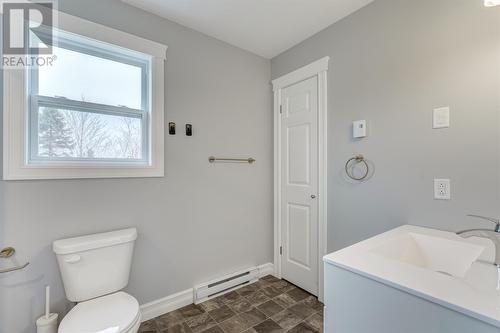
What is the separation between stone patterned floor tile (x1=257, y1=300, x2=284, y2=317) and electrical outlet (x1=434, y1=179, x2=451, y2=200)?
1486 mm

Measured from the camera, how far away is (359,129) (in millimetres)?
1774

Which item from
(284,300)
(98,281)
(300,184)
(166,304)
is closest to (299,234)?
(300,184)

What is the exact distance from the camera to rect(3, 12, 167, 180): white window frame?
1.34m

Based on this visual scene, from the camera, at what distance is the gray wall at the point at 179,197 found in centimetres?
141

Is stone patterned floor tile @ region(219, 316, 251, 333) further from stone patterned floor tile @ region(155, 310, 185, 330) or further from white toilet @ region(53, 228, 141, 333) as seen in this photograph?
white toilet @ region(53, 228, 141, 333)

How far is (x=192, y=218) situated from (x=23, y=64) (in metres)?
1.57

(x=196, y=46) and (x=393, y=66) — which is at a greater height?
(x=196, y=46)

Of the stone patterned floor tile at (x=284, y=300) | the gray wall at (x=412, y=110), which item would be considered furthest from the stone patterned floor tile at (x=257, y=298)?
the gray wall at (x=412, y=110)

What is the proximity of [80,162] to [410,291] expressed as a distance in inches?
77.4

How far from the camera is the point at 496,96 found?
1201 mm

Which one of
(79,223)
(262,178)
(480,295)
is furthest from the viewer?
(262,178)

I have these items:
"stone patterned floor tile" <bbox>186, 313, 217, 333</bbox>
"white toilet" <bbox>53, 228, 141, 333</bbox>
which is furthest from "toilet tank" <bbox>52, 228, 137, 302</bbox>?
"stone patterned floor tile" <bbox>186, 313, 217, 333</bbox>

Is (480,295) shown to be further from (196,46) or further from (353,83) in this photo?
(196,46)

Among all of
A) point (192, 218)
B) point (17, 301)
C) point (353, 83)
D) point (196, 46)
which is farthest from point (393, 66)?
point (17, 301)
